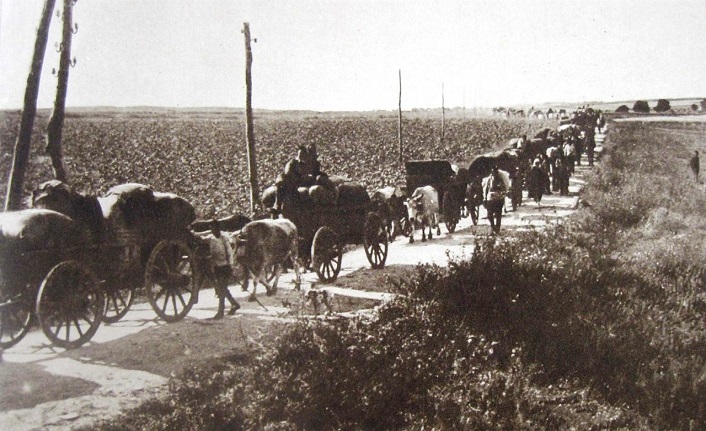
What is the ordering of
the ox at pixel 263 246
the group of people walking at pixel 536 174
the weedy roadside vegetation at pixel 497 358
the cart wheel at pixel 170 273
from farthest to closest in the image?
the group of people walking at pixel 536 174, the ox at pixel 263 246, the cart wheel at pixel 170 273, the weedy roadside vegetation at pixel 497 358

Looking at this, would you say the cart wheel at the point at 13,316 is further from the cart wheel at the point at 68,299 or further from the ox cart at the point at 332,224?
the ox cart at the point at 332,224

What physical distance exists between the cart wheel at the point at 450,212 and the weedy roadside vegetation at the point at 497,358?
14.3 ft

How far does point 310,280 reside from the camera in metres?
11.9

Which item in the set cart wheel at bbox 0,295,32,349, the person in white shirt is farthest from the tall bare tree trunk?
cart wheel at bbox 0,295,32,349

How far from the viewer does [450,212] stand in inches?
696

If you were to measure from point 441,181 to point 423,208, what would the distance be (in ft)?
6.18

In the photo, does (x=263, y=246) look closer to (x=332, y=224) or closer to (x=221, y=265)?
A: (x=221, y=265)

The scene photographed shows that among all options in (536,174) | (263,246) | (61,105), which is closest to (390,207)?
(536,174)

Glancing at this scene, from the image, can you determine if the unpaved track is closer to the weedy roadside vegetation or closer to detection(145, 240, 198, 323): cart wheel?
detection(145, 240, 198, 323): cart wheel

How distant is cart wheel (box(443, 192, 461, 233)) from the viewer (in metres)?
17.6

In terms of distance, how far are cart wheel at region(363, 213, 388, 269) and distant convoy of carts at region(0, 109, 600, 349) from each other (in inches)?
2.0

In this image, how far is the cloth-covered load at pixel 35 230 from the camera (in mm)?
6672

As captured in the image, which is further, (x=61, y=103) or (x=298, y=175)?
(x=61, y=103)

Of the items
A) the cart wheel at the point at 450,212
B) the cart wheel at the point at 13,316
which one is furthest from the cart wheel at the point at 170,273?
the cart wheel at the point at 450,212
